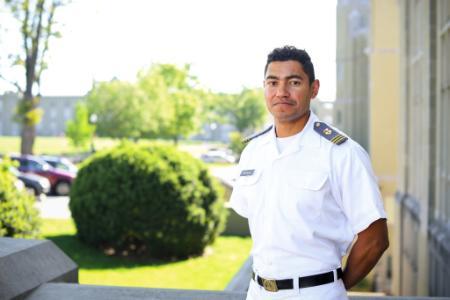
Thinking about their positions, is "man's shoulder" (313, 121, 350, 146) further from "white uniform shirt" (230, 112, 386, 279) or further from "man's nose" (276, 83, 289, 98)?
"man's nose" (276, 83, 289, 98)

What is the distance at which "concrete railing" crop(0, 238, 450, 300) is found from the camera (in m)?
3.53

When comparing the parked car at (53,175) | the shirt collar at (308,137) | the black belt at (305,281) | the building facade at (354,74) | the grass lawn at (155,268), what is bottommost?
the grass lawn at (155,268)

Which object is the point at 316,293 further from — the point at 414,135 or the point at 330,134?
the point at 414,135

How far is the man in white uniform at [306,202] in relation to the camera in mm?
2279

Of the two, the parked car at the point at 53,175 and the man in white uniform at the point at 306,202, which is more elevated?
the man in white uniform at the point at 306,202

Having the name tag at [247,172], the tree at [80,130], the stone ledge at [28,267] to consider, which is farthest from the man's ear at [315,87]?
the tree at [80,130]

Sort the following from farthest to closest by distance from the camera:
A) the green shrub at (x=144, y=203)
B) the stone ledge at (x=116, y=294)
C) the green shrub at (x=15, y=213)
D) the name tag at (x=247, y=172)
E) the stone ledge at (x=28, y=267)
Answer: the green shrub at (x=144, y=203)
the green shrub at (x=15, y=213)
the stone ledge at (x=116, y=294)
the stone ledge at (x=28, y=267)
the name tag at (x=247, y=172)

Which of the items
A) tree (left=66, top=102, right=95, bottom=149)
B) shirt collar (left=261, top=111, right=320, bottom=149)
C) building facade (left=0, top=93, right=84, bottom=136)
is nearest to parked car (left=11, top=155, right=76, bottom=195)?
shirt collar (left=261, top=111, right=320, bottom=149)

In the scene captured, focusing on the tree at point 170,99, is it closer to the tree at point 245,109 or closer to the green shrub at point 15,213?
the tree at point 245,109

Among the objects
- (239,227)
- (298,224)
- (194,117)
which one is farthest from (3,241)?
(194,117)

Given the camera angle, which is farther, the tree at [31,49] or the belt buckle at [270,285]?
the tree at [31,49]

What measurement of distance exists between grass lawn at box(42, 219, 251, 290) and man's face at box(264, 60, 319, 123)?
22.1 feet

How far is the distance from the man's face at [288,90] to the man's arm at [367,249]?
0.53 metres

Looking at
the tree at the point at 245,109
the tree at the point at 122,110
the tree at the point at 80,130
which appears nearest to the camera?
the tree at the point at 122,110
